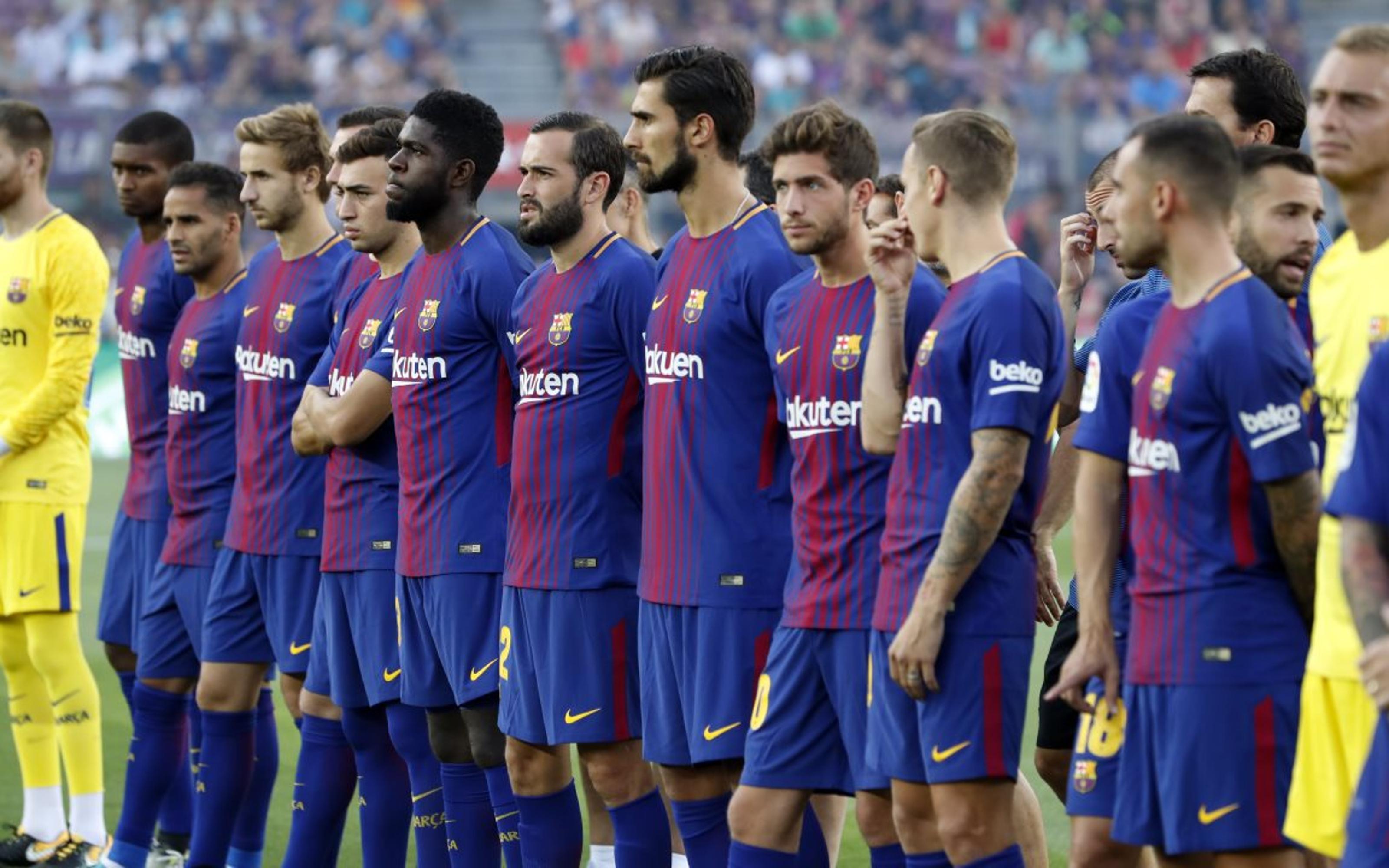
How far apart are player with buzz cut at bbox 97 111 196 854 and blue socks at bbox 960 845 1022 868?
12.6 ft

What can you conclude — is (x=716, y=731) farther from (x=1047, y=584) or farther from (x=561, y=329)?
(x=561, y=329)

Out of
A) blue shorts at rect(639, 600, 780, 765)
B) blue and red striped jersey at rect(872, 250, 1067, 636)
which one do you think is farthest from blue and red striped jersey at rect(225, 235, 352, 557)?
blue and red striped jersey at rect(872, 250, 1067, 636)

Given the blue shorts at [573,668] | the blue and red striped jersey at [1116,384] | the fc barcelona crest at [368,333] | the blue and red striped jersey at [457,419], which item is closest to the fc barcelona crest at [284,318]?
the fc barcelona crest at [368,333]

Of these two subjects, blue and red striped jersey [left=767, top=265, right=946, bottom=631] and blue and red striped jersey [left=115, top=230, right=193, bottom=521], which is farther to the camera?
blue and red striped jersey [left=115, top=230, right=193, bottom=521]

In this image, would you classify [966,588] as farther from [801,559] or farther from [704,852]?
[704,852]

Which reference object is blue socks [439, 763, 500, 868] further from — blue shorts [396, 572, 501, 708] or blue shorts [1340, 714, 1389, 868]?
blue shorts [1340, 714, 1389, 868]

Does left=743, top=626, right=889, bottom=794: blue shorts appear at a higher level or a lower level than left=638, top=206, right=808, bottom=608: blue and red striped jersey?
lower

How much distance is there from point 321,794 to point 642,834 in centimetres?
132

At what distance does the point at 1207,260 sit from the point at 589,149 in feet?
7.72

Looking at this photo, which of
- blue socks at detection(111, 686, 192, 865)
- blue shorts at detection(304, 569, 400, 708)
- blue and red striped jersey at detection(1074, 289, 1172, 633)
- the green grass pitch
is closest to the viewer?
blue and red striped jersey at detection(1074, 289, 1172, 633)

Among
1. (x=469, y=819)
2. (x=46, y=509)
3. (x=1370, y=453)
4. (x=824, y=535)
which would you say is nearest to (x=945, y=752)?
(x=824, y=535)

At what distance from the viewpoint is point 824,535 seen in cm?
519

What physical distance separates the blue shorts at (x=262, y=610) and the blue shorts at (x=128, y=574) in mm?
591

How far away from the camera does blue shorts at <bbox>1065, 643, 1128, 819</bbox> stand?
181 inches
